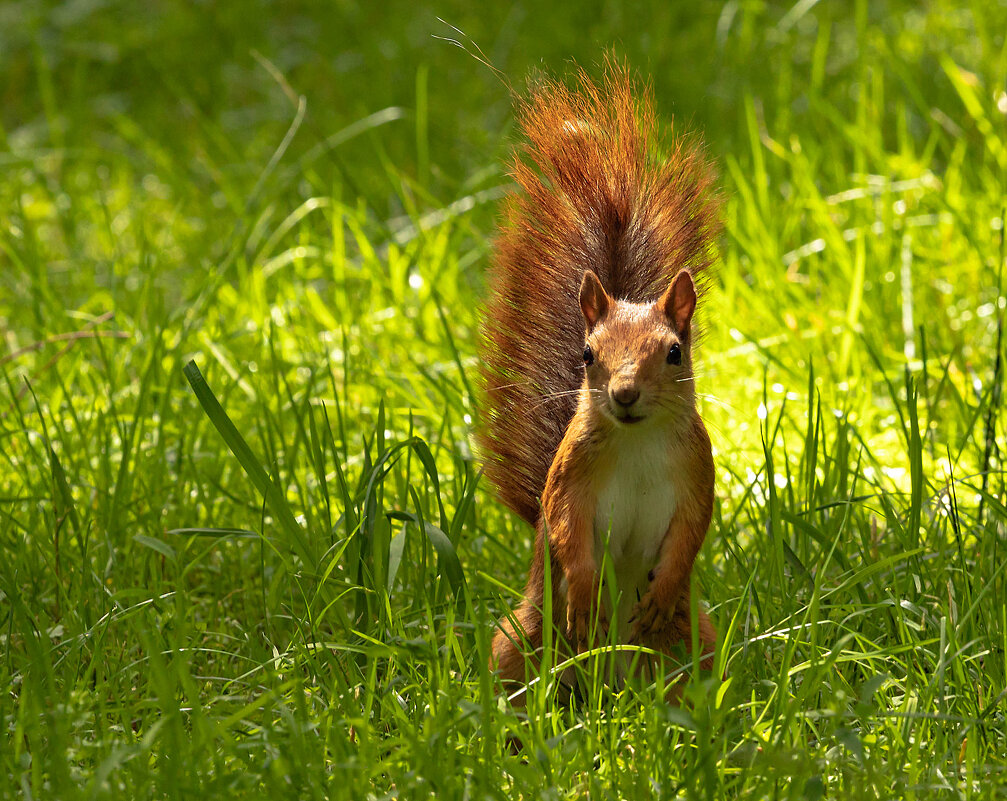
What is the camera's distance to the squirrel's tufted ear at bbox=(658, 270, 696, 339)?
5.50 ft

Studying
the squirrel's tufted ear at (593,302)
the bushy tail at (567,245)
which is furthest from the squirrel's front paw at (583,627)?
the squirrel's tufted ear at (593,302)

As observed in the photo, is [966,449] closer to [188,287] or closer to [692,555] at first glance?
[692,555]

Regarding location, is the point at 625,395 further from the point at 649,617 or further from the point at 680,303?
the point at 649,617

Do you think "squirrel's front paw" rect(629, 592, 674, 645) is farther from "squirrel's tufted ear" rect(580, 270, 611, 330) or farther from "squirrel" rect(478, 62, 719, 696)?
"squirrel's tufted ear" rect(580, 270, 611, 330)

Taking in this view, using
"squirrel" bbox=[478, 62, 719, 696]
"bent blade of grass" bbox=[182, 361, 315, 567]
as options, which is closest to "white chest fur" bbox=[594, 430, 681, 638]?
"squirrel" bbox=[478, 62, 719, 696]

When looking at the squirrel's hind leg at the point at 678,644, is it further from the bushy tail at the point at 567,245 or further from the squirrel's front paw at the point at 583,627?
the bushy tail at the point at 567,245

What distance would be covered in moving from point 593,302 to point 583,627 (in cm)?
45

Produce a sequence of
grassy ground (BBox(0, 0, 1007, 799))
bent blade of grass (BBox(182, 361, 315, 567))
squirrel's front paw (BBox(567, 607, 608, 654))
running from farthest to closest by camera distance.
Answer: bent blade of grass (BBox(182, 361, 315, 567)) < squirrel's front paw (BBox(567, 607, 608, 654)) < grassy ground (BBox(0, 0, 1007, 799))

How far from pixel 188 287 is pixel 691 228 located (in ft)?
6.92

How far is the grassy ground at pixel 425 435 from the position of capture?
1.48 meters

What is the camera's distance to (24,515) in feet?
7.70

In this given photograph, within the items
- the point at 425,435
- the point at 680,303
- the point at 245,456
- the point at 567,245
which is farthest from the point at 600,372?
the point at 425,435

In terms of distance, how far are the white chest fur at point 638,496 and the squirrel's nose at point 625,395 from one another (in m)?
0.10

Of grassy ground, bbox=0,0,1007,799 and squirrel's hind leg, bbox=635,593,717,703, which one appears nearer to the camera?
grassy ground, bbox=0,0,1007,799
